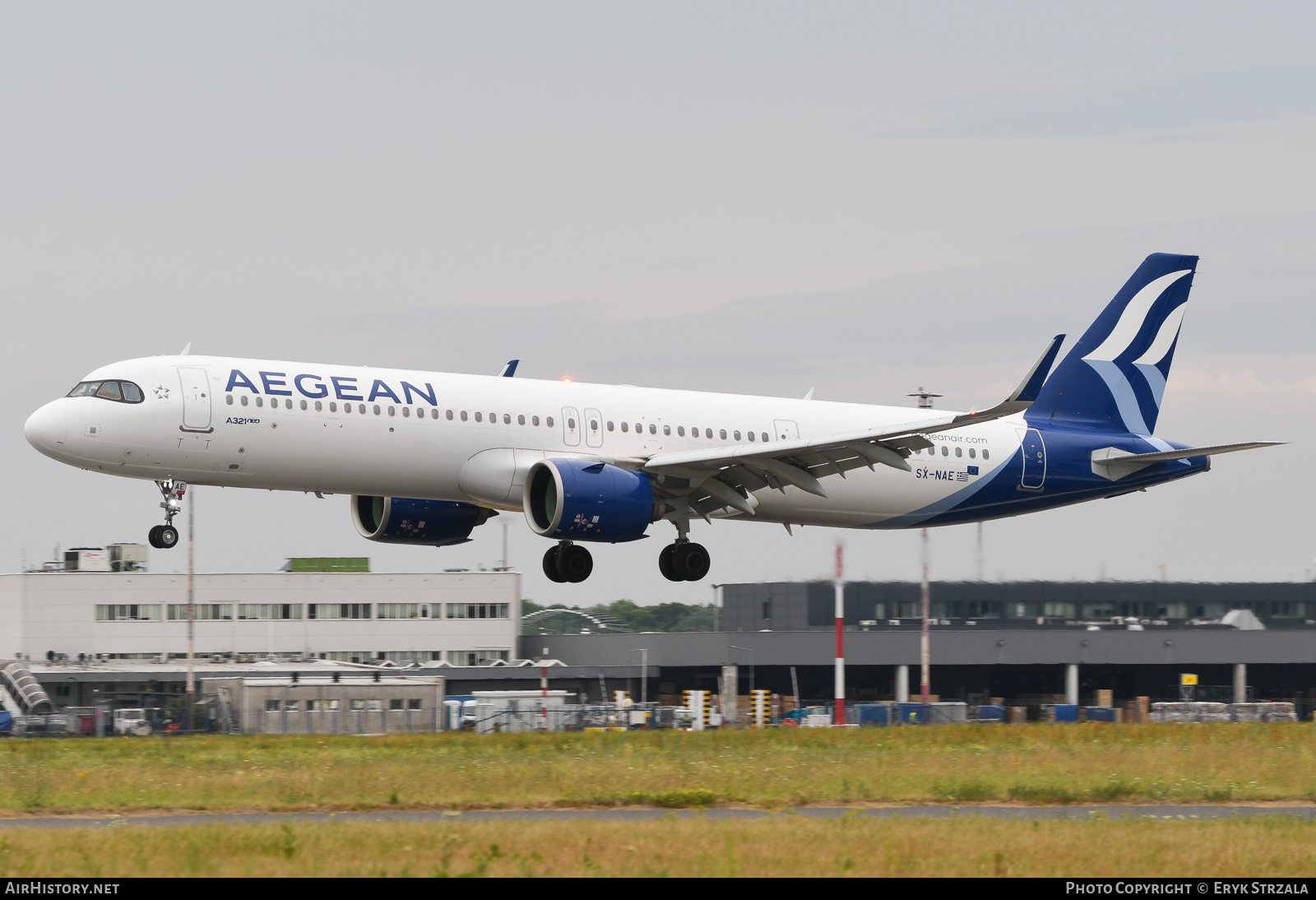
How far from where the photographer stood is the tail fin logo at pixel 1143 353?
46688mm

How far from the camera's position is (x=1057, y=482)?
44.7 meters

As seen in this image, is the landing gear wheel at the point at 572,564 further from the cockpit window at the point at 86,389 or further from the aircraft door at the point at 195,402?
the cockpit window at the point at 86,389

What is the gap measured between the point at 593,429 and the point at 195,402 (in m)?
9.39

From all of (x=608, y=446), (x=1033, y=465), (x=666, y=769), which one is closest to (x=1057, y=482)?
(x=1033, y=465)

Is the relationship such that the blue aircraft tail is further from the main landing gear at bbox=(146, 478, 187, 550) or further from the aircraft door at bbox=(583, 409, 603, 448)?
the main landing gear at bbox=(146, 478, 187, 550)

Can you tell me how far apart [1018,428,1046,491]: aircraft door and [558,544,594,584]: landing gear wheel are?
12268 mm

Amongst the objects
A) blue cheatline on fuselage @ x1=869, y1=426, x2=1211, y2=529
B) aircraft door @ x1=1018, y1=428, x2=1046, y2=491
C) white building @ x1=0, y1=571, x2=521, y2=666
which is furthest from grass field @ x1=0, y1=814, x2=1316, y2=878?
white building @ x1=0, y1=571, x2=521, y2=666

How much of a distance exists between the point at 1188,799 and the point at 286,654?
8152 centimetres

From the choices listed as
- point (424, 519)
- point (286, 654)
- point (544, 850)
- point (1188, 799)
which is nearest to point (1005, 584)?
point (286, 654)

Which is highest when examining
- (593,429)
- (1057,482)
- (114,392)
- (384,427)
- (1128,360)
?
(1128,360)

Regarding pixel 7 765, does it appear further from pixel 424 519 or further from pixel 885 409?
pixel 885 409

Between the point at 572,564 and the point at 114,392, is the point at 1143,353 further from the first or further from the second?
the point at 114,392

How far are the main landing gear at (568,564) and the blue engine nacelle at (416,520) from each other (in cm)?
216

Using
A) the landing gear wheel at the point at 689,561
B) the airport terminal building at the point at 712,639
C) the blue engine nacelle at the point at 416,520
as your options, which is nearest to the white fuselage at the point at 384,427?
the landing gear wheel at the point at 689,561
